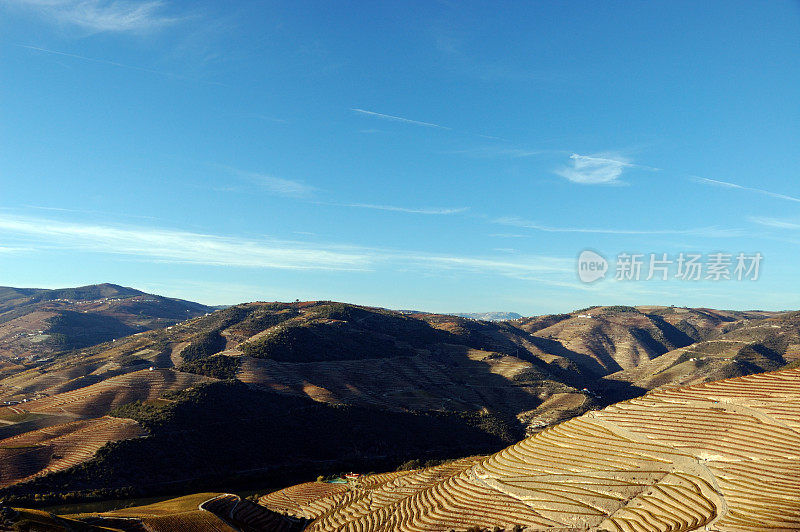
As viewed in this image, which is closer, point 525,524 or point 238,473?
point 525,524

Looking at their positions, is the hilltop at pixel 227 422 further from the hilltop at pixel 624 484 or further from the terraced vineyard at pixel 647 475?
the terraced vineyard at pixel 647 475

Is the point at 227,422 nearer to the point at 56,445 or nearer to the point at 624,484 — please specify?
the point at 56,445

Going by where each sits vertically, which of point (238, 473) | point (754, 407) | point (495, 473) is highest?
point (754, 407)

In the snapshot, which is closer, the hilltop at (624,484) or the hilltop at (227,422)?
the hilltop at (624,484)

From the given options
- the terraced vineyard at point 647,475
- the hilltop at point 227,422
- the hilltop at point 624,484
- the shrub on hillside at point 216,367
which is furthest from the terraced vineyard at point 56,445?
the terraced vineyard at point 647,475

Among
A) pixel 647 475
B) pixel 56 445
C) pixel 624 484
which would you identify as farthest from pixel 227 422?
pixel 647 475

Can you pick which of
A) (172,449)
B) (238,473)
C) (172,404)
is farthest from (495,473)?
(172,404)

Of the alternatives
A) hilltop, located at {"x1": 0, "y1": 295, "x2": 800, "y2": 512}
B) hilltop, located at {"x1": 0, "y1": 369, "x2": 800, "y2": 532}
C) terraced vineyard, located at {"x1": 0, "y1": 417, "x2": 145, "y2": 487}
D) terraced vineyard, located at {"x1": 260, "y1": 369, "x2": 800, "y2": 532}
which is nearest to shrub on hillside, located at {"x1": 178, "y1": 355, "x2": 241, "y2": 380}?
hilltop, located at {"x1": 0, "y1": 295, "x2": 800, "y2": 512}

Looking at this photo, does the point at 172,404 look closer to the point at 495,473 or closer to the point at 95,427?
the point at 95,427
